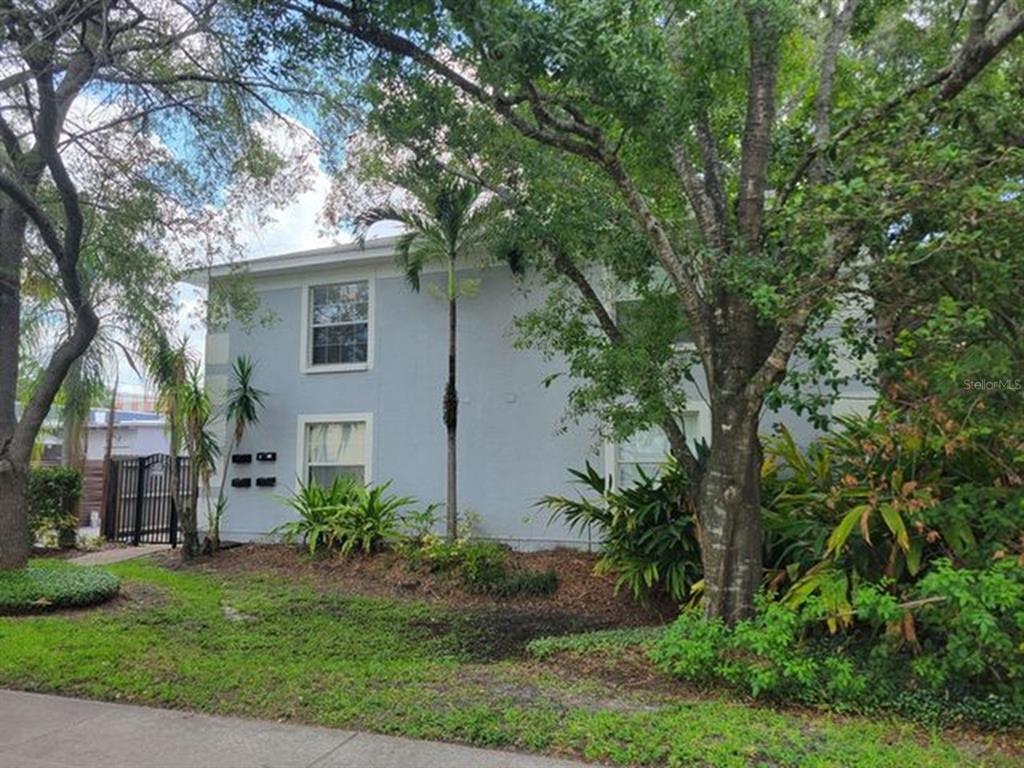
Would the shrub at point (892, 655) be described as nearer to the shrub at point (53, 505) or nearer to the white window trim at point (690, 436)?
the white window trim at point (690, 436)

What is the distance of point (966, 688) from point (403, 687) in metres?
3.76

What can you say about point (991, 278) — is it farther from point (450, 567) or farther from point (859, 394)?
point (450, 567)

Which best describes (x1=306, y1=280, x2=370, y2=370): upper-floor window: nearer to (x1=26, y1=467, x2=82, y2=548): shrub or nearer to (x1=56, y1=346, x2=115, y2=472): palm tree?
(x1=56, y1=346, x2=115, y2=472): palm tree

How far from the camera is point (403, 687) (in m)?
5.12

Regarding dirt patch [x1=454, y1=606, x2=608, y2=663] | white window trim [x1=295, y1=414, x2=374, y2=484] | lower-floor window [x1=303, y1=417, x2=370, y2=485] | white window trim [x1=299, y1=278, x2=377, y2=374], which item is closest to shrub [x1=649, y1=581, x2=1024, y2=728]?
dirt patch [x1=454, y1=606, x2=608, y2=663]

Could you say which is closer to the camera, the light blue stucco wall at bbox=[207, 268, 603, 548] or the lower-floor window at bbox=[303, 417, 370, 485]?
the light blue stucco wall at bbox=[207, 268, 603, 548]

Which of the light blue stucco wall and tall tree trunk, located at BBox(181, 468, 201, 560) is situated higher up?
the light blue stucco wall

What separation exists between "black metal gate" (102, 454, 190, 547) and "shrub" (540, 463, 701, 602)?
359 inches

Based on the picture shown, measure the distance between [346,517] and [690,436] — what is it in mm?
5279

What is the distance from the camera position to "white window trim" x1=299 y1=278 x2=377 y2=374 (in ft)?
41.1

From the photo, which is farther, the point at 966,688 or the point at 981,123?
the point at 981,123

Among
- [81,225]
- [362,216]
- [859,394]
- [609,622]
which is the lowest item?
[609,622]

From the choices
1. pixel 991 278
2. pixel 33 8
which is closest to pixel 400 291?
pixel 33 8

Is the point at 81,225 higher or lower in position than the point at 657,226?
higher
